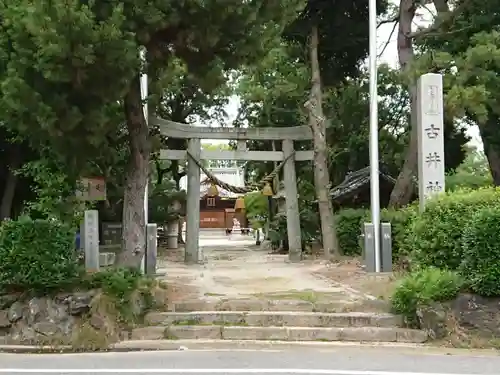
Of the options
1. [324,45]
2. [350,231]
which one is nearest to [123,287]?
[350,231]

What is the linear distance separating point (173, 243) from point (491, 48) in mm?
17703

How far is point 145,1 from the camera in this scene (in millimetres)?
8656

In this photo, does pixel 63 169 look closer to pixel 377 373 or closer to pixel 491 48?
pixel 377 373

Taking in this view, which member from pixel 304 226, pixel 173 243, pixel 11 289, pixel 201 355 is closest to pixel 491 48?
pixel 304 226

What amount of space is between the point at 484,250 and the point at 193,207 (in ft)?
37.8

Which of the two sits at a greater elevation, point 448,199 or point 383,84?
point 383,84

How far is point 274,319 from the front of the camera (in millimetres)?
9336

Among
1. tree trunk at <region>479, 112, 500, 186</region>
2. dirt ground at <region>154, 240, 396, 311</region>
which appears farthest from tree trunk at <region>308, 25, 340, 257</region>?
tree trunk at <region>479, 112, 500, 186</region>

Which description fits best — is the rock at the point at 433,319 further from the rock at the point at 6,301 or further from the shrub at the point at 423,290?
the rock at the point at 6,301

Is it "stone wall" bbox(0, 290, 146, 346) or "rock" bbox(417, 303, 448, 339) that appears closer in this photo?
"rock" bbox(417, 303, 448, 339)

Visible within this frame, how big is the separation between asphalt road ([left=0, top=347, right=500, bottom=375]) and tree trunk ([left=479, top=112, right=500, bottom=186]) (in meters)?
12.4

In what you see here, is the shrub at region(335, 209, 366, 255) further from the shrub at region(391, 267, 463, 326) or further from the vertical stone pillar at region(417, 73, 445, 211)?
the shrub at region(391, 267, 463, 326)

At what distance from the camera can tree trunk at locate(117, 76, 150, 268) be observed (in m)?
10.5

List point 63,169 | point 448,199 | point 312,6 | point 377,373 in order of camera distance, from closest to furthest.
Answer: point 377,373, point 448,199, point 63,169, point 312,6
